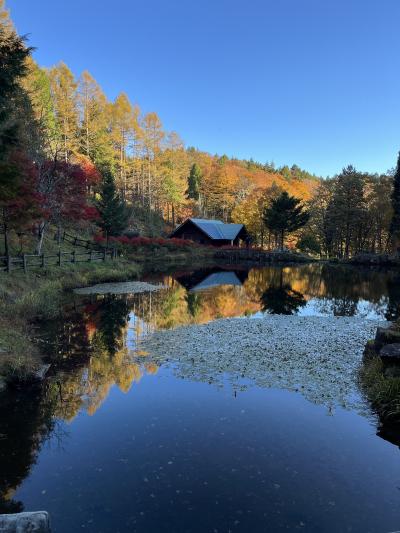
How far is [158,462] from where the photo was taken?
279 inches

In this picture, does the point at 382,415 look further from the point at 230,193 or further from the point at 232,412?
the point at 230,193

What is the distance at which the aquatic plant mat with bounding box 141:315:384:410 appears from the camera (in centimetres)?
1084

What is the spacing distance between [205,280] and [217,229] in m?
29.8

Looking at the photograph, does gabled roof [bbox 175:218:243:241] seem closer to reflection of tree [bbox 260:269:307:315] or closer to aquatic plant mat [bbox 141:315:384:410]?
reflection of tree [bbox 260:269:307:315]

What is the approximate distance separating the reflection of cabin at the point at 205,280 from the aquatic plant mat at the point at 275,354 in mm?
14111

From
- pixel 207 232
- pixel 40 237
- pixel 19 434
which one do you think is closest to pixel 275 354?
pixel 19 434

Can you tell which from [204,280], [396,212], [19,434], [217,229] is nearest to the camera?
[19,434]

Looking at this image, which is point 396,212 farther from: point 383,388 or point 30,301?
point 30,301

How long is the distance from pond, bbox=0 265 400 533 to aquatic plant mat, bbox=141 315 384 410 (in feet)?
0.22

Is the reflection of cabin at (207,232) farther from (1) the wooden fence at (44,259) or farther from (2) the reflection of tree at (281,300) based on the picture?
(2) the reflection of tree at (281,300)

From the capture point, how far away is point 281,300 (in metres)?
26.7

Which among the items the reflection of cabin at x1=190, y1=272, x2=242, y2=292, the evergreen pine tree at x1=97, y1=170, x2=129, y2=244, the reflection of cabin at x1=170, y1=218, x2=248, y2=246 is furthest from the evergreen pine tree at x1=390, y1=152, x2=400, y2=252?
the evergreen pine tree at x1=97, y1=170, x2=129, y2=244

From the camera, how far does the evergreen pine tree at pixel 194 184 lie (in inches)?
3314

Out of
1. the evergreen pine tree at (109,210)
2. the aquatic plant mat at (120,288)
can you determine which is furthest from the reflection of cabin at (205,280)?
the evergreen pine tree at (109,210)
